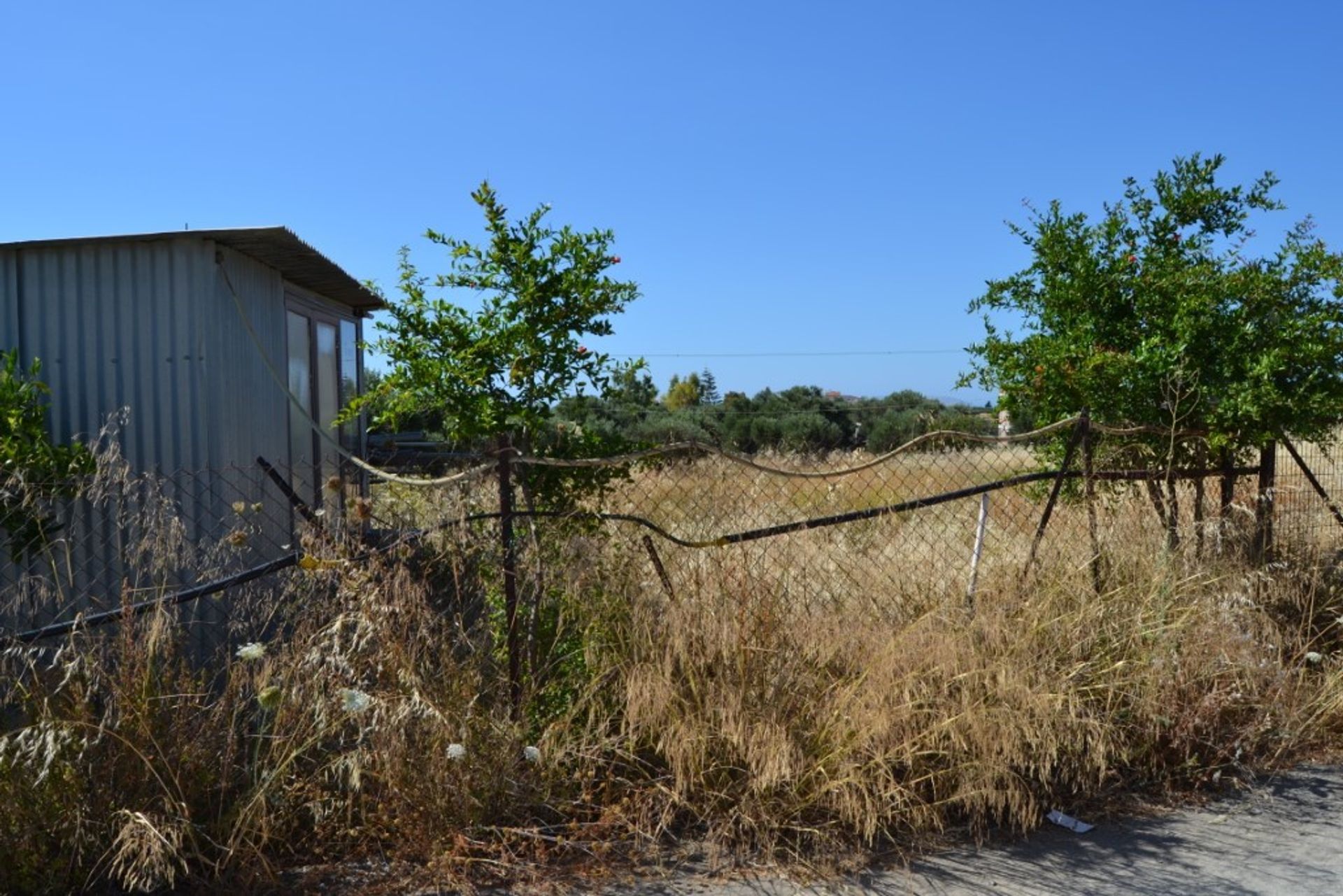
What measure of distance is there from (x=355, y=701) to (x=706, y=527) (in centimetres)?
191

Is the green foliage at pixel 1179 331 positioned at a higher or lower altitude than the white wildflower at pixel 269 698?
higher

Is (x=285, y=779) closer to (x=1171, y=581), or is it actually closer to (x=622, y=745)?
(x=622, y=745)

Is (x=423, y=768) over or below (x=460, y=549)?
below

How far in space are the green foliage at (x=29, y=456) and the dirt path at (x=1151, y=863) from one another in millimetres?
3860

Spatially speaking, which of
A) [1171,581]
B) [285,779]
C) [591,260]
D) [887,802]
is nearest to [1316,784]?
[1171,581]

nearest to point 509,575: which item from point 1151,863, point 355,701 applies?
point 355,701

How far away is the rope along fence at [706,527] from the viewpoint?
14.3 feet

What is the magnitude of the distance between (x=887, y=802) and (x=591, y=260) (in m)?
2.55

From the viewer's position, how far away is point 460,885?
363 cm

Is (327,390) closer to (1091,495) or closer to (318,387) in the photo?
(318,387)

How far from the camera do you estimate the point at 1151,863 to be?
398 cm

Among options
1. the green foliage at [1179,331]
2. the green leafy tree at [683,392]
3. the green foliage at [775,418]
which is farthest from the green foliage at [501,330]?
the green leafy tree at [683,392]

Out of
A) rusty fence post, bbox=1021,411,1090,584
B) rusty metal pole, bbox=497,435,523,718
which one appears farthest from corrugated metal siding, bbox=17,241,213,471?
rusty fence post, bbox=1021,411,1090,584

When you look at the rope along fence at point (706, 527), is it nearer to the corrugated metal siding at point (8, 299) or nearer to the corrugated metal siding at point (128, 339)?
the corrugated metal siding at point (128, 339)
